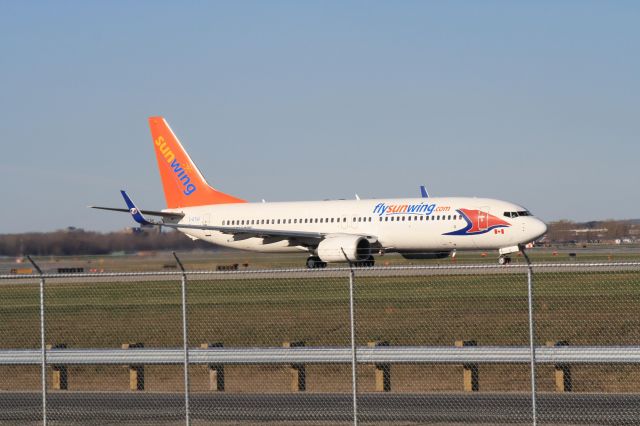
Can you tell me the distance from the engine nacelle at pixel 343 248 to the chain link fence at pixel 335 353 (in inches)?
464

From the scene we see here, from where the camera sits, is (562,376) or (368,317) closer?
(562,376)

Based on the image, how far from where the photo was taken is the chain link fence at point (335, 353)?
15227mm

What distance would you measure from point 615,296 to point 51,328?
12.9 m

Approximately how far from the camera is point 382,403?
1634 centimetres

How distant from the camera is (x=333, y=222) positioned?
1922 inches

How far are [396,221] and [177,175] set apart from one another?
14.8 meters

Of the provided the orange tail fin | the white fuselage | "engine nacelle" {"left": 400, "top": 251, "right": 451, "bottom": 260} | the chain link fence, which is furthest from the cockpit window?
the orange tail fin

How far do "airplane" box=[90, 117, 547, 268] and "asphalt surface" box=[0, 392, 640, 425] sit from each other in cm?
2416

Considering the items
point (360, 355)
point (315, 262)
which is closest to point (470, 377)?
point (360, 355)

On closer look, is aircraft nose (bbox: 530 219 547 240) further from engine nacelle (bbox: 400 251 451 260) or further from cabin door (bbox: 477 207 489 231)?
engine nacelle (bbox: 400 251 451 260)

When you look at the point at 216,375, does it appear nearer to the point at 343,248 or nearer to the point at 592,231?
the point at 343,248

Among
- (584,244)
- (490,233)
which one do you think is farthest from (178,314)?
(584,244)

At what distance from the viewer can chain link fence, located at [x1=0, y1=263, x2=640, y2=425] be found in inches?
599

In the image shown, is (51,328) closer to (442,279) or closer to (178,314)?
(178,314)
